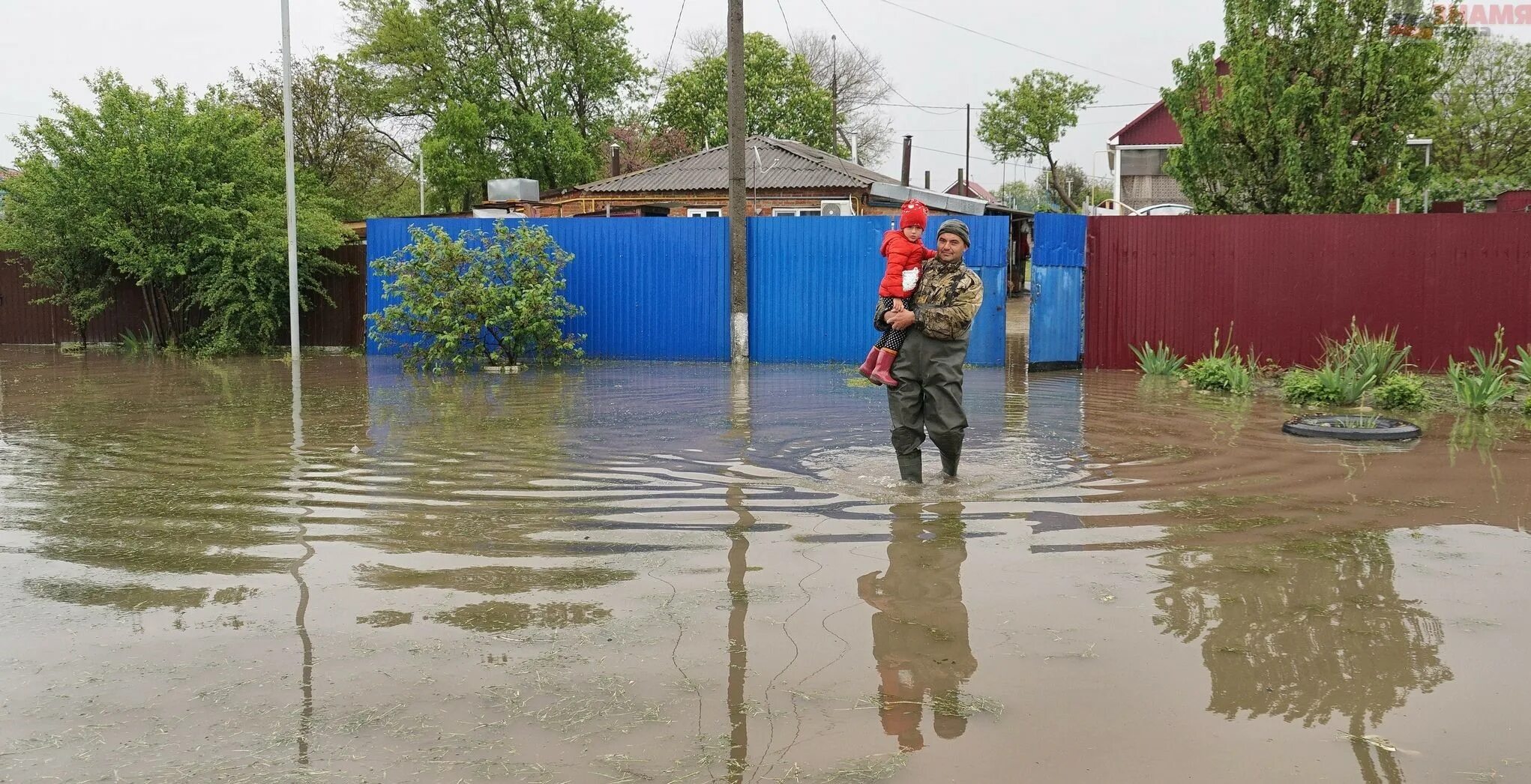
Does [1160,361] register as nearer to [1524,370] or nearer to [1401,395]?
[1401,395]

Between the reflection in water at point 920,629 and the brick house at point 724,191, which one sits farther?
the brick house at point 724,191

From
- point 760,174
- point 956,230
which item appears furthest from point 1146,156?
point 956,230

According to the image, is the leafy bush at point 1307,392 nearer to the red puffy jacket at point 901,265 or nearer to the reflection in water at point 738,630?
the reflection in water at point 738,630

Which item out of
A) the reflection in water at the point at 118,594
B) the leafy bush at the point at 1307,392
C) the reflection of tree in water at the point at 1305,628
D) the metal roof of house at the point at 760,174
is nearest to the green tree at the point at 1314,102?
the leafy bush at the point at 1307,392

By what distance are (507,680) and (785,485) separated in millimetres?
3498

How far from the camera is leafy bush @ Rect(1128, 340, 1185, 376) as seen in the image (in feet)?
47.0

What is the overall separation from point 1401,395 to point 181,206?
16.5 metres

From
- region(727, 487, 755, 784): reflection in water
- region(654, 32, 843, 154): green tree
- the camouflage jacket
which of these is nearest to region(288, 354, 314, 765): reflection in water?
region(727, 487, 755, 784): reflection in water

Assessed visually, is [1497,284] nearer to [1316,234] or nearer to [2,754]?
[1316,234]

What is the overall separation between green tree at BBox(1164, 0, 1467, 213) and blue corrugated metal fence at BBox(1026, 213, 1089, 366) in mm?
1835

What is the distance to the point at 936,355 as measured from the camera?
7.23 m

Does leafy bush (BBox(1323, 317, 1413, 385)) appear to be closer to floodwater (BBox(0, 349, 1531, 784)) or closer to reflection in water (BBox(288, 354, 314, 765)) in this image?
floodwater (BBox(0, 349, 1531, 784))

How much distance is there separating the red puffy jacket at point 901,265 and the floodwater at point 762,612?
1173 millimetres

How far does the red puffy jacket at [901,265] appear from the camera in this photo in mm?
7219
